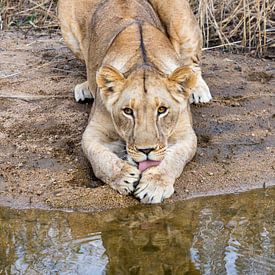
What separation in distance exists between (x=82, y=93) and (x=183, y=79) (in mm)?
1852

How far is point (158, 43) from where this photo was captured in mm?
6480

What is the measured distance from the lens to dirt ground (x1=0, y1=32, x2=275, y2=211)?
230 inches

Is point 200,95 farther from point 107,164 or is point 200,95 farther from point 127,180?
point 127,180

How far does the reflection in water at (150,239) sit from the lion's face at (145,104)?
1.36 feet


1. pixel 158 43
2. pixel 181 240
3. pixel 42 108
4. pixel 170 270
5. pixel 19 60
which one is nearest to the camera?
pixel 170 270

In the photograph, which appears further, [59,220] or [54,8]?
[54,8]

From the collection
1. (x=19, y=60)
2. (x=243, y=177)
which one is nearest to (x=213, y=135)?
(x=243, y=177)

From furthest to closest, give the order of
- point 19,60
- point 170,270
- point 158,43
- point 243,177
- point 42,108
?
point 19,60
point 42,108
point 158,43
point 243,177
point 170,270

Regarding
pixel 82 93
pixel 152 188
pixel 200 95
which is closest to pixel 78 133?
pixel 82 93

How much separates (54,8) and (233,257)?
5971mm

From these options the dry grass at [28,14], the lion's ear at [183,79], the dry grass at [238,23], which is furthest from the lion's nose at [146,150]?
the dry grass at [28,14]

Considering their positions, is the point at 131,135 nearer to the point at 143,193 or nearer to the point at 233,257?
the point at 143,193

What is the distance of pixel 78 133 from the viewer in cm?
683

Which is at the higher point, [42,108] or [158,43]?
[158,43]
